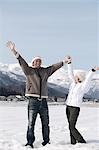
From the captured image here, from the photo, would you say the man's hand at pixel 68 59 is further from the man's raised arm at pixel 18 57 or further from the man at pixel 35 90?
the man's raised arm at pixel 18 57

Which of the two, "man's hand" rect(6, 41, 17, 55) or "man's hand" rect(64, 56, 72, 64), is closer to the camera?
"man's hand" rect(6, 41, 17, 55)

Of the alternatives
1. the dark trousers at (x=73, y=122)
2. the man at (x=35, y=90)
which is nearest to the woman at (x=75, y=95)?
the dark trousers at (x=73, y=122)

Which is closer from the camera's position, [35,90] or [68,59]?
[35,90]

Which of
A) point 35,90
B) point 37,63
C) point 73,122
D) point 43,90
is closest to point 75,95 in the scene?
point 73,122

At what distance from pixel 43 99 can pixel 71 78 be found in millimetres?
683

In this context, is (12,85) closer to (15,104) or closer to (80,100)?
(15,104)

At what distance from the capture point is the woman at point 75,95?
777cm

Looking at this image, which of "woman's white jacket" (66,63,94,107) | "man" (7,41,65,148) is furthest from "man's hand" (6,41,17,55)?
"woman's white jacket" (66,63,94,107)

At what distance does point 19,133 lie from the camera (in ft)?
30.4

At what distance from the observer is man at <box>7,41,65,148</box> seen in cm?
759

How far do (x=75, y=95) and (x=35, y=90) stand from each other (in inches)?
28.8

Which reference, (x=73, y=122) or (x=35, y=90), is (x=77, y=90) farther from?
(x=35, y=90)

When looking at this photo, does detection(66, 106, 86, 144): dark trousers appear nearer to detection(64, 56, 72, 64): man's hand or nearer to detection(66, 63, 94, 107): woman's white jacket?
detection(66, 63, 94, 107): woman's white jacket

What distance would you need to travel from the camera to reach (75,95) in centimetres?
780
